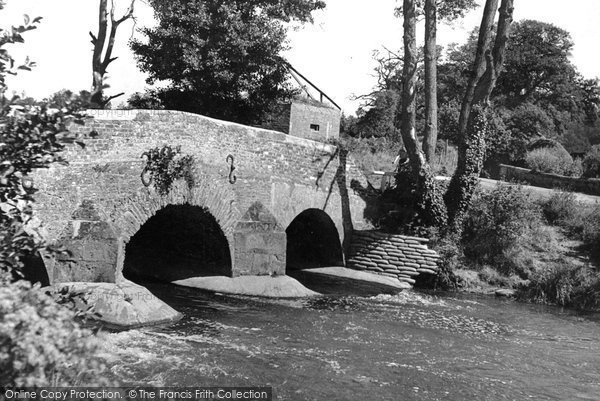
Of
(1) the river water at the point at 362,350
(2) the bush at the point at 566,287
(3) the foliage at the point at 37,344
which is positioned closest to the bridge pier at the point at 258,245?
(1) the river water at the point at 362,350

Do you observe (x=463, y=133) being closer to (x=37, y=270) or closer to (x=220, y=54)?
(x=220, y=54)

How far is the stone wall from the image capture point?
23.7 m

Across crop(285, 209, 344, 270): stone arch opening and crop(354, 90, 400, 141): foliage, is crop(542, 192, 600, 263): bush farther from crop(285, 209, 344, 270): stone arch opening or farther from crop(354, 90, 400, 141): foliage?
crop(354, 90, 400, 141): foliage

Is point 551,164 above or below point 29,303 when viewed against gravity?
above

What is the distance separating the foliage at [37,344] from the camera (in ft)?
9.32

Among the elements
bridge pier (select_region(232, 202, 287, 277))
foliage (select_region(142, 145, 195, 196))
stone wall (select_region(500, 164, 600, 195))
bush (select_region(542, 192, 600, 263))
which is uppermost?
stone wall (select_region(500, 164, 600, 195))

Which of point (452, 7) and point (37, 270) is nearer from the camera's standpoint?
point (37, 270)

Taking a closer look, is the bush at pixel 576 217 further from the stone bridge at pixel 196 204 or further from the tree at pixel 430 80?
the stone bridge at pixel 196 204

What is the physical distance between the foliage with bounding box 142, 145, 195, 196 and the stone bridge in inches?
6.3

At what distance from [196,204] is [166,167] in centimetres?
118

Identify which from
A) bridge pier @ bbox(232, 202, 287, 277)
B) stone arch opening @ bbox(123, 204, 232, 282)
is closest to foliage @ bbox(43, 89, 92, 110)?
stone arch opening @ bbox(123, 204, 232, 282)

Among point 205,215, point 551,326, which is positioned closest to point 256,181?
point 205,215

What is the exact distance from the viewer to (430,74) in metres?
19.4

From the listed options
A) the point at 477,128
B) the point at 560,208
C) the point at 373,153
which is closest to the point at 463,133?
the point at 477,128
